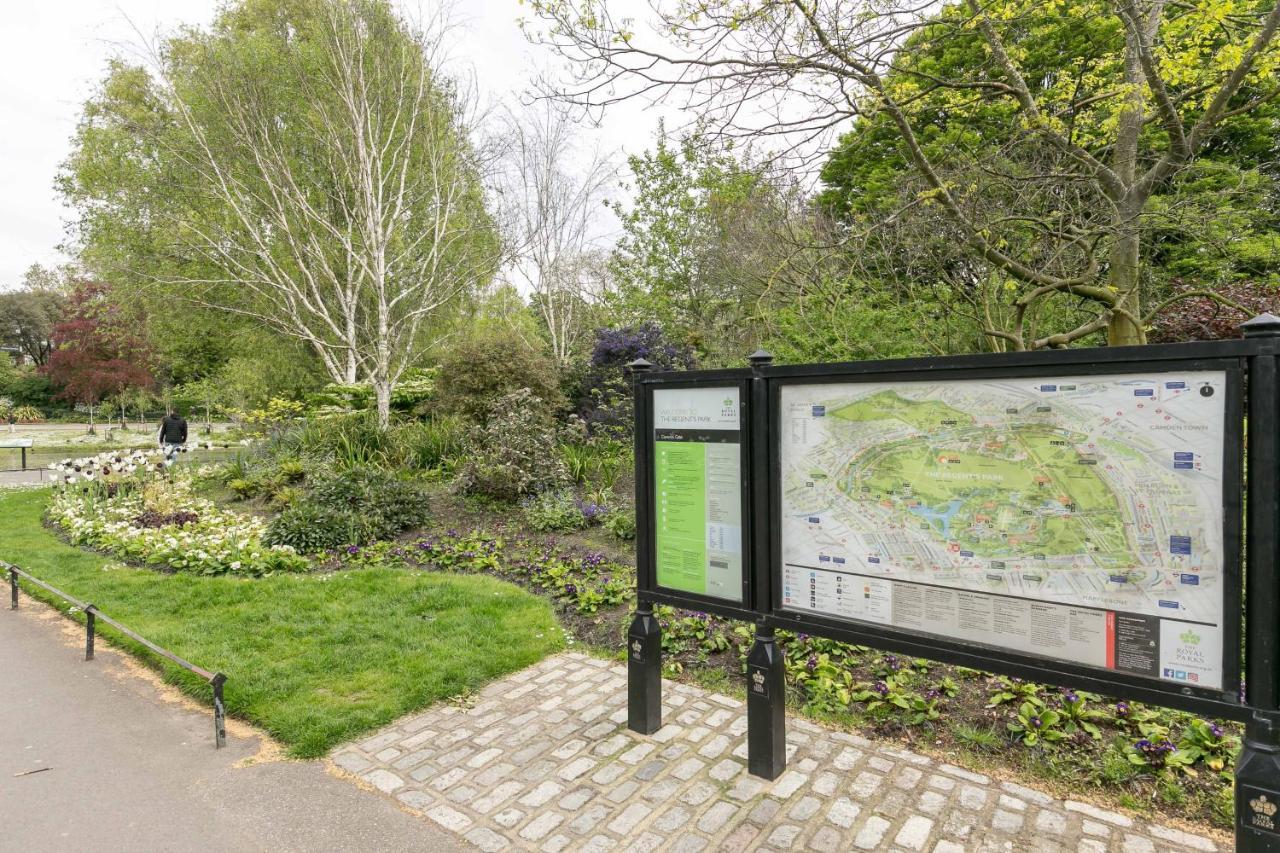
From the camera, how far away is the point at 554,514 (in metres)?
7.71

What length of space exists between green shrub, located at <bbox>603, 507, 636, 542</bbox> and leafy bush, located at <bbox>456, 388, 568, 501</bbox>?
1629mm

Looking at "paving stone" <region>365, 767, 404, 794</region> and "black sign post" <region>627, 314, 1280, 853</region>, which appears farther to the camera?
"paving stone" <region>365, 767, 404, 794</region>

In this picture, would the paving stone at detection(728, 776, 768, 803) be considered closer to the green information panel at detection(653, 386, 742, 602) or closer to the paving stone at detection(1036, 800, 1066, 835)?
the green information panel at detection(653, 386, 742, 602)

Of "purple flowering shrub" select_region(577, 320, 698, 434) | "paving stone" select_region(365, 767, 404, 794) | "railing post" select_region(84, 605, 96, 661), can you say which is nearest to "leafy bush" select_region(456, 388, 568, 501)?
"purple flowering shrub" select_region(577, 320, 698, 434)

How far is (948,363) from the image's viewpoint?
2.50m

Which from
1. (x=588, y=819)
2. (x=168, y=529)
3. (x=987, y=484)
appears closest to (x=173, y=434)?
(x=168, y=529)

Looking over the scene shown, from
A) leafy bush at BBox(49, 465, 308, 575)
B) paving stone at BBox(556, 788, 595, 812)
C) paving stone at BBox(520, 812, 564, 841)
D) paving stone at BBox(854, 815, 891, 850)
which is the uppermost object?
leafy bush at BBox(49, 465, 308, 575)

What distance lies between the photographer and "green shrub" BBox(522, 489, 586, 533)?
7.61 metres

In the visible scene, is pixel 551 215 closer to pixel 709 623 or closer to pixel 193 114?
pixel 193 114

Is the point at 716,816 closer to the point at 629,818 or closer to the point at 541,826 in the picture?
the point at 629,818

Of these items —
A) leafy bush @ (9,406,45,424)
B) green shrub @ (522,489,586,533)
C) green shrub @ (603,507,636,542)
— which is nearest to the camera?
green shrub @ (603,507,636,542)

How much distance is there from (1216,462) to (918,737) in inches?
82.0

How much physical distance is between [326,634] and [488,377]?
21.7ft

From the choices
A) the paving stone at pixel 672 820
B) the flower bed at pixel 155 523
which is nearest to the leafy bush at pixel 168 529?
the flower bed at pixel 155 523
